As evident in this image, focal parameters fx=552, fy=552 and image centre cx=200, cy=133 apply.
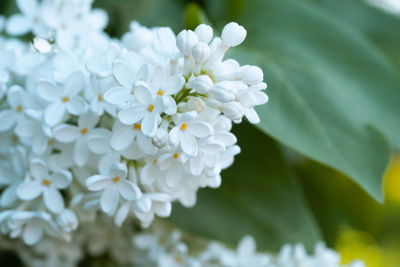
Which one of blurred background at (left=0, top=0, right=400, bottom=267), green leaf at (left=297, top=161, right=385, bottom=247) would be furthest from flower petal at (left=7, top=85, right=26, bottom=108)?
green leaf at (left=297, top=161, right=385, bottom=247)

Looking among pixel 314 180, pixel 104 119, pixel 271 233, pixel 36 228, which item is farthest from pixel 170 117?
Answer: pixel 314 180

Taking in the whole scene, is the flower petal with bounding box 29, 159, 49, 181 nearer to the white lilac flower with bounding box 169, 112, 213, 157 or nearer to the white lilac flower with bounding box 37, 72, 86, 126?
the white lilac flower with bounding box 37, 72, 86, 126

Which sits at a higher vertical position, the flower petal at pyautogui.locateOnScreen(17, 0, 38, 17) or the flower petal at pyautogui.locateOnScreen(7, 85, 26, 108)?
the flower petal at pyautogui.locateOnScreen(17, 0, 38, 17)

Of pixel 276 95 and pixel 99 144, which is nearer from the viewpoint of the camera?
pixel 99 144

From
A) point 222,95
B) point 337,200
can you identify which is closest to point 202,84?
point 222,95

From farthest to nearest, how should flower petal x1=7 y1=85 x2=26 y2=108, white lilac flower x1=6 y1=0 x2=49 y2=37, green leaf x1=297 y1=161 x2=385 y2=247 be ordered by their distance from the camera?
green leaf x1=297 y1=161 x2=385 y2=247
white lilac flower x1=6 y1=0 x2=49 y2=37
flower petal x1=7 y1=85 x2=26 y2=108

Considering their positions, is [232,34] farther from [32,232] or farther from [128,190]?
[32,232]

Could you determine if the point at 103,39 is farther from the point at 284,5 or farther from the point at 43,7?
the point at 284,5
